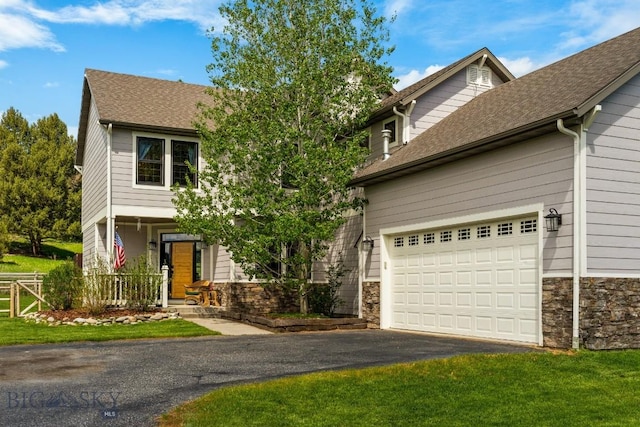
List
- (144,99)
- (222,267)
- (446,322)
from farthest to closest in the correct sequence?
(144,99) < (222,267) < (446,322)

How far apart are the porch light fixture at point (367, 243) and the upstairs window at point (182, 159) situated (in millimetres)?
6368

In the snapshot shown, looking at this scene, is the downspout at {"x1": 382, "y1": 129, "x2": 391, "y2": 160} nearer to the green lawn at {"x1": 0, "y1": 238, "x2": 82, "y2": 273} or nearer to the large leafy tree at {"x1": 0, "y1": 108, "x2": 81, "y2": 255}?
the green lawn at {"x1": 0, "y1": 238, "x2": 82, "y2": 273}

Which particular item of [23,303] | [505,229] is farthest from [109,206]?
[505,229]

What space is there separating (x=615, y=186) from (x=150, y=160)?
13.4m

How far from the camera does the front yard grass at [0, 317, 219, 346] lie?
1263 centimetres

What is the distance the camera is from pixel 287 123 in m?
16.2

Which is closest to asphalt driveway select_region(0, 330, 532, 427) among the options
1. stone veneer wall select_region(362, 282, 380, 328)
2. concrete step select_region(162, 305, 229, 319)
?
stone veneer wall select_region(362, 282, 380, 328)

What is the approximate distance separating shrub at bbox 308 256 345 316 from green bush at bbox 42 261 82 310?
6.06 meters

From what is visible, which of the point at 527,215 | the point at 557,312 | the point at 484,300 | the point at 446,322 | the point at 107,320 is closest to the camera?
the point at 557,312

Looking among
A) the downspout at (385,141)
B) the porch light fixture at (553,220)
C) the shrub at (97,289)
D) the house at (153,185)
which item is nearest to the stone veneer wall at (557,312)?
the porch light fixture at (553,220)

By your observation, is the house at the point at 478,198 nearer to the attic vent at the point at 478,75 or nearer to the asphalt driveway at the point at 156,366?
the attic vent at the point at 478,75

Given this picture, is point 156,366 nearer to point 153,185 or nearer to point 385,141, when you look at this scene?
point 385,141

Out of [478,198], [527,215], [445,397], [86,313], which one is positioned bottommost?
[86,313]

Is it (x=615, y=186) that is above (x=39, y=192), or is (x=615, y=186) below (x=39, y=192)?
below
